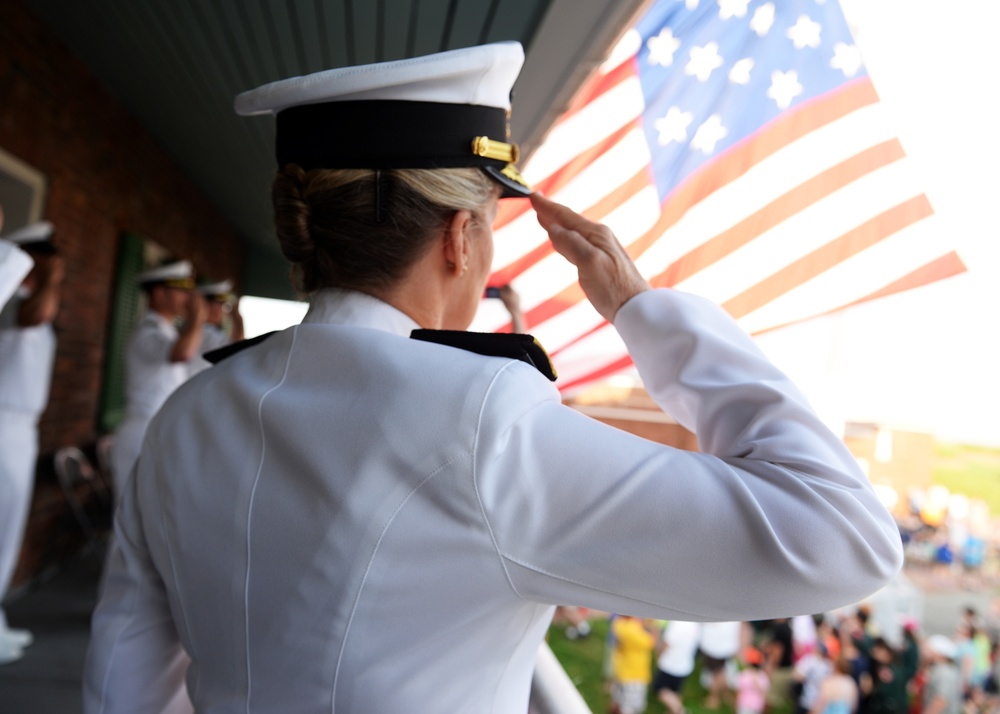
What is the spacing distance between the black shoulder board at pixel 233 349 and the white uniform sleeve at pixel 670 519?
43 centimetres

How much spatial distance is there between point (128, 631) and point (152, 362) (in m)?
4.35

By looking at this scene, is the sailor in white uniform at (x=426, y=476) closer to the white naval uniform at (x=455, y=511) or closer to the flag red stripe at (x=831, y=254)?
the white naval uniform at (x=455, y=511)

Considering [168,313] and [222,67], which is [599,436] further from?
[168,313]

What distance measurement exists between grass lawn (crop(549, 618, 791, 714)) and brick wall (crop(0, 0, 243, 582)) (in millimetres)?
12754

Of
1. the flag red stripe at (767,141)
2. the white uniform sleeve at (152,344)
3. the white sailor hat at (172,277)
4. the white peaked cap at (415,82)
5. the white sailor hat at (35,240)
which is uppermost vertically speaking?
the white sailor hat at (172,277)

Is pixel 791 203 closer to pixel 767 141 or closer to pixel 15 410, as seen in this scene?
pixel 767 141

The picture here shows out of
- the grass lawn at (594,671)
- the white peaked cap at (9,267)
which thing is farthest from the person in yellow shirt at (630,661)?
the white peaked cap at (9,267)

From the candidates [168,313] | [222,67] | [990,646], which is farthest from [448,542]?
[990,646]

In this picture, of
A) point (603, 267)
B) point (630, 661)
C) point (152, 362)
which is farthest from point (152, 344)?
point (630, 661)

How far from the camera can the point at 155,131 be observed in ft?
21.0

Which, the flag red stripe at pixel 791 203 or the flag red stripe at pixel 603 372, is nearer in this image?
the flag red stripe at pixel 791 203

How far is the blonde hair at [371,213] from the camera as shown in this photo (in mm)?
964

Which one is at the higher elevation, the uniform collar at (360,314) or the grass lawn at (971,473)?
the uniform collar at (360,314)

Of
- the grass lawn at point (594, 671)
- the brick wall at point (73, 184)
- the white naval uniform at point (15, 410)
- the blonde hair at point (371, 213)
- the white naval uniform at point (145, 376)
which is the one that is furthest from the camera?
the grass lawn at point (594, 671)
